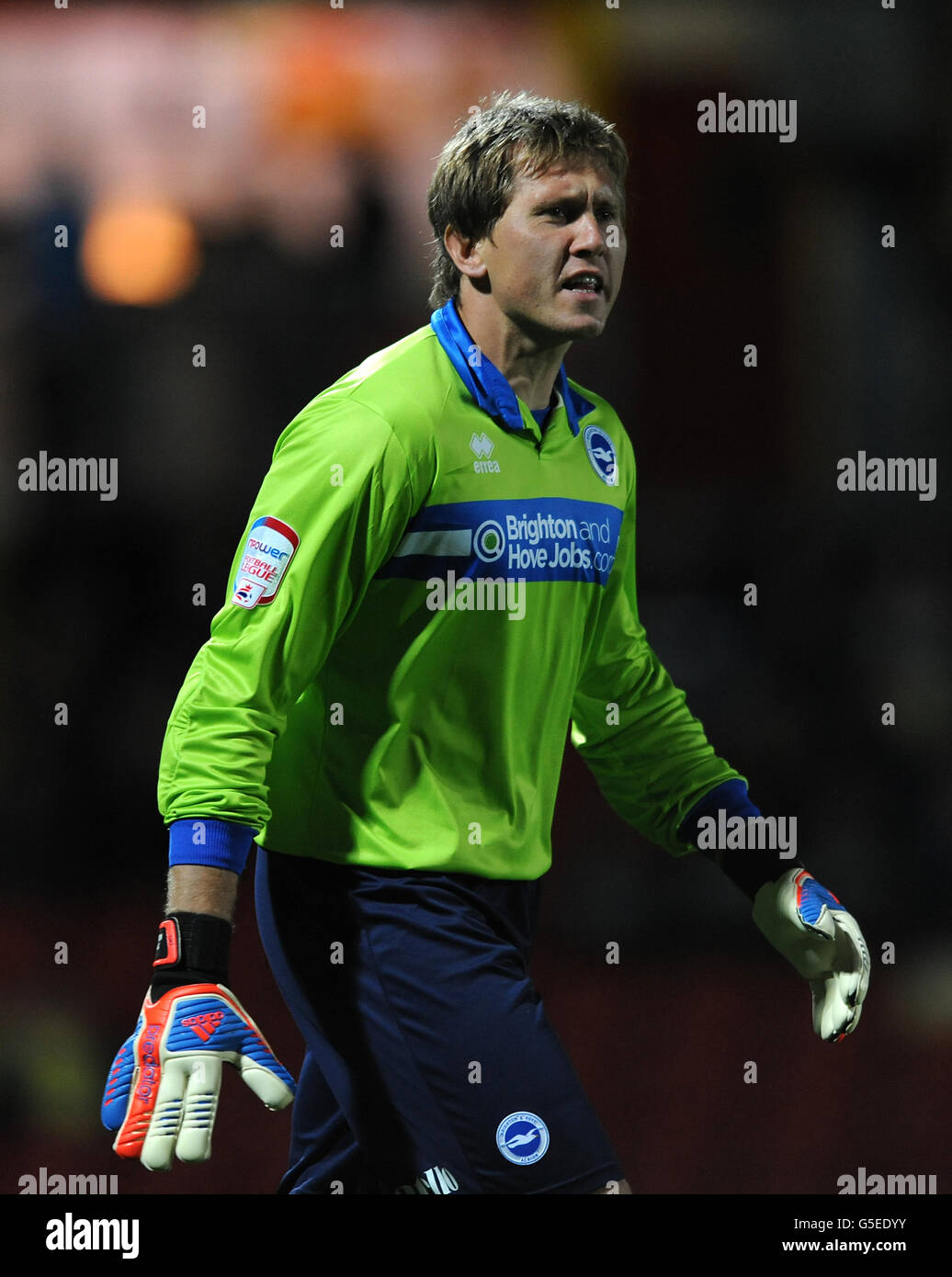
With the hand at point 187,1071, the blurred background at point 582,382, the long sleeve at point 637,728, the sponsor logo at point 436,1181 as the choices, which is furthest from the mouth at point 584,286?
the blurred background at point 582,382

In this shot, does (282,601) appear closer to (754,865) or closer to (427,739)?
(427,739)

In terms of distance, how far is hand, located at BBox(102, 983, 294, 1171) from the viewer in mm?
2010

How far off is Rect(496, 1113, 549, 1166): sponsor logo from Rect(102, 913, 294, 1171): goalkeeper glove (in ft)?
1.14

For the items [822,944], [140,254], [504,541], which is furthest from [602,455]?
[140,254]

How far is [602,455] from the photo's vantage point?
2.65 meters

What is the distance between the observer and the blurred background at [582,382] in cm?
564

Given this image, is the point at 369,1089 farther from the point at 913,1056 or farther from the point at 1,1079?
the point at 913,1056

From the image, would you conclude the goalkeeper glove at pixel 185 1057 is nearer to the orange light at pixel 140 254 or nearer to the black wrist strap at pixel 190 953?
the black wrist strap at pixel 190 953

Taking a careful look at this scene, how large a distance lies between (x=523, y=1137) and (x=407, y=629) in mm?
727

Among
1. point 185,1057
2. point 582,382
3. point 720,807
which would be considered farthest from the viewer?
point 582,382

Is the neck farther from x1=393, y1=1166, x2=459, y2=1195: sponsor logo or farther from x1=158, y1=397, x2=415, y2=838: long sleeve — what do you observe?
x1=393, y1=1166, x2=459, y2=1195: sponsor logo

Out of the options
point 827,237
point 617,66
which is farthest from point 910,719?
point 617,66

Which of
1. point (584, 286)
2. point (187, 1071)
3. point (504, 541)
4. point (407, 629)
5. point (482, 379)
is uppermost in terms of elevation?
point (584, 286)

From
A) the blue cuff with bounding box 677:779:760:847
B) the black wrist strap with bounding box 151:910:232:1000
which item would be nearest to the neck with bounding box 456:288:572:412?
the blue cuff with bounding box 677:779:760:847
